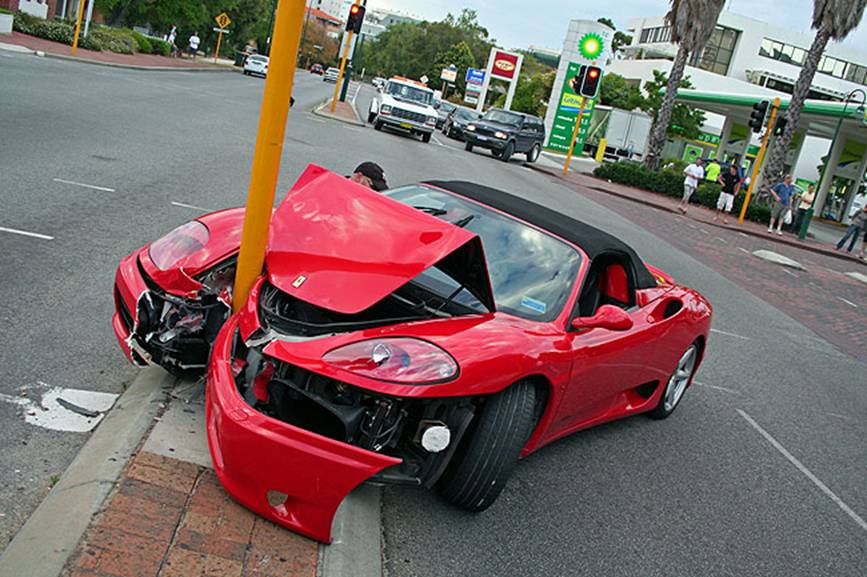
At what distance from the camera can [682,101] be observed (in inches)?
1848

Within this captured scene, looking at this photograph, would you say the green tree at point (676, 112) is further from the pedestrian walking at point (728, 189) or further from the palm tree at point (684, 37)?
the pedestrian walking at point (728, 189)

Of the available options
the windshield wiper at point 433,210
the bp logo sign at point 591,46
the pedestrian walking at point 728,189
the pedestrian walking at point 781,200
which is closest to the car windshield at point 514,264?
the windshield wiper at point 433,210

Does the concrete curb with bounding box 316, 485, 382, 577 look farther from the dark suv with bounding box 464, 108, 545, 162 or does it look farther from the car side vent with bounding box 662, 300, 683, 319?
the dark suv with bounding box 464, 108, 545, 162

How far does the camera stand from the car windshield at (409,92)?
31.8m

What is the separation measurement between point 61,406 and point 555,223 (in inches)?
114

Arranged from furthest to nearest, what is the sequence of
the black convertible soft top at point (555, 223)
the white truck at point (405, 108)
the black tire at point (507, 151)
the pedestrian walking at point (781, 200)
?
the black tire at point (507, 151)
the white truck at point (405, 108)
the pedestrian walking at point (781, 200)
the black convertible soft top at point (555, 223)

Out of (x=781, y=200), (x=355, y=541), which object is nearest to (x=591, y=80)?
(x=781, y=200)

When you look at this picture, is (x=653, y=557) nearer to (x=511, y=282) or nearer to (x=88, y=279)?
(x=511, y=282)

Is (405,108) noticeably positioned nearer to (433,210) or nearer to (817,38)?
(817,38)

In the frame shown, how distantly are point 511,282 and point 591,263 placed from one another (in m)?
0.55

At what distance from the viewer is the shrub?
32.8 m

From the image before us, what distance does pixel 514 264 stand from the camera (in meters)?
4.65

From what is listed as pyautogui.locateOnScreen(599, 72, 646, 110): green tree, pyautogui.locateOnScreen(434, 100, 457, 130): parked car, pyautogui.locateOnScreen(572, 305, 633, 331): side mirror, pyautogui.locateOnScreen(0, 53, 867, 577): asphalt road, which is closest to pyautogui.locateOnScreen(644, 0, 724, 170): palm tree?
pyautogui.locateOnScreen(434, 100, 457, 130): parked car

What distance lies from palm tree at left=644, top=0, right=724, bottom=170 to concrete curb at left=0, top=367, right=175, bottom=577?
1341 inches
